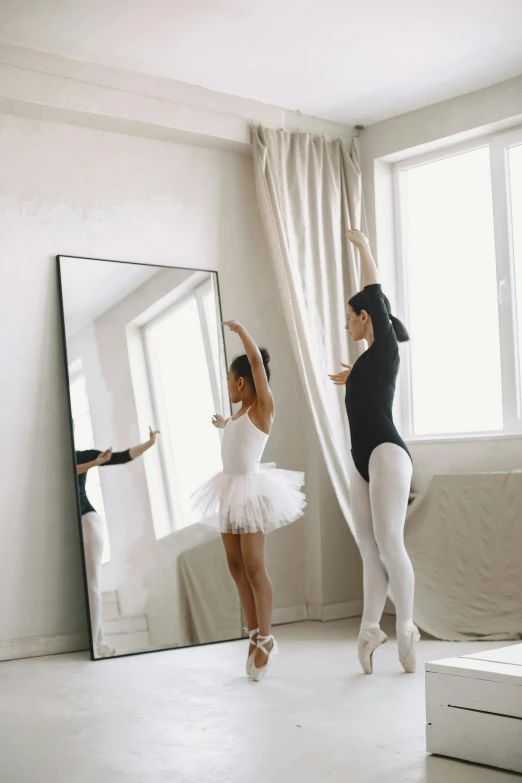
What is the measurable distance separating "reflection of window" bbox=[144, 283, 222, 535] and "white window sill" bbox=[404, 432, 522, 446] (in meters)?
1.11

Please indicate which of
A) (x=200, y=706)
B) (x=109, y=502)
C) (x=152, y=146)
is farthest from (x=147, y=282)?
(x=200, y=706)

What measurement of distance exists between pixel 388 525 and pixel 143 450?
54.7 inches

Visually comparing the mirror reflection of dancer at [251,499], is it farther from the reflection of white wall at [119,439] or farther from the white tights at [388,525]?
the reflection of white wall at [119,439]

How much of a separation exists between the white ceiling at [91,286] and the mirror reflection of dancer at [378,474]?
126 centimetres

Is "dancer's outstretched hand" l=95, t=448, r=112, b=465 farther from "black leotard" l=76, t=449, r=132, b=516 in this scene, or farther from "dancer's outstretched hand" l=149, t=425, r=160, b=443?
"dancer's outstretched hand" l=149, t=425, r=160, b=443

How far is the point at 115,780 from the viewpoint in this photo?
209 centimetres

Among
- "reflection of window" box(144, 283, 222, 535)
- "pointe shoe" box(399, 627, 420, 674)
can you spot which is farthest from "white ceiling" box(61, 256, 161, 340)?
"pointe shoe" box(399, 627, 420, 674)

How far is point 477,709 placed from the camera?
214 cm

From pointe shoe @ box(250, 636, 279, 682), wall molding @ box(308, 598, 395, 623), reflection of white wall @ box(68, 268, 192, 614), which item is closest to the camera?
pointe shoe @ box(250, 636, 279, 682)

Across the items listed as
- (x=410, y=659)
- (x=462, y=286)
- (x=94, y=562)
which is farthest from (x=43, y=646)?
(x=462, y=286)

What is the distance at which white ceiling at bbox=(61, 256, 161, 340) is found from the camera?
13.5ft

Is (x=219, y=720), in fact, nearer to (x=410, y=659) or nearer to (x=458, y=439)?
(x=410, y=659)

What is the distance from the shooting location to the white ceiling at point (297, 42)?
11.9 feet

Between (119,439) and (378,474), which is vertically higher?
(119,439)
